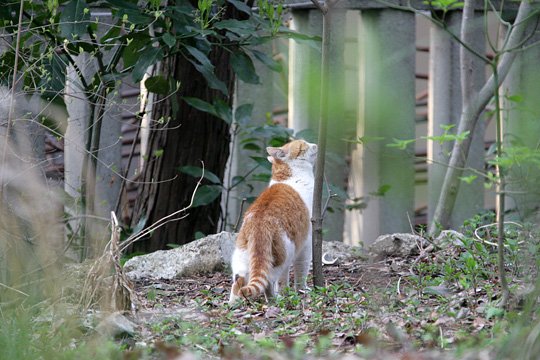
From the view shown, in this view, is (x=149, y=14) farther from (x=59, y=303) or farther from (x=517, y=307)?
(x=517, y=307)

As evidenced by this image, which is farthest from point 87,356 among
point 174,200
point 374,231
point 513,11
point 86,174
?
point 513,11

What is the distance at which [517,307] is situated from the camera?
4.12 meters

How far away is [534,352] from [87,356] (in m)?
1.55

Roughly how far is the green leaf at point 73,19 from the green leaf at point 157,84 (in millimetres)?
801

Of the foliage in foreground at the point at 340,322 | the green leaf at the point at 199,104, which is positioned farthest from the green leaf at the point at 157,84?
the foliage in foreground at the point at 340,322

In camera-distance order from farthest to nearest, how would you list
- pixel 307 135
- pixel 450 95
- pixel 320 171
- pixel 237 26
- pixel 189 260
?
pixel 450 95 → pixel 307 135 → pixel 189 260 → pixel 237 26 → pixel 320 171

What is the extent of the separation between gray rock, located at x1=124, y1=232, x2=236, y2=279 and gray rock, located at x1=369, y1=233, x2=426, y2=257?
1.06 metres

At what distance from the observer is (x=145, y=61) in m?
6.13

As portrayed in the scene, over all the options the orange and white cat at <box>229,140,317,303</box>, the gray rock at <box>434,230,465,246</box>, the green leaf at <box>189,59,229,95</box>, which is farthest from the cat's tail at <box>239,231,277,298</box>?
the green leaf at <box>189,59,229,95</box>

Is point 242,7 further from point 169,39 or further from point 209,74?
point 169,39

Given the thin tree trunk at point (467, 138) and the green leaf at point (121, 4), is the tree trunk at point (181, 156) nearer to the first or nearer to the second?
the green leaf at point (121, 4)

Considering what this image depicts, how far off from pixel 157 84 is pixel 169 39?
2.27ft

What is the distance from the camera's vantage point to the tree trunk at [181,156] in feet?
24.4

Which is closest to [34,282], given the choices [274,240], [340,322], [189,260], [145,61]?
[274,240]
